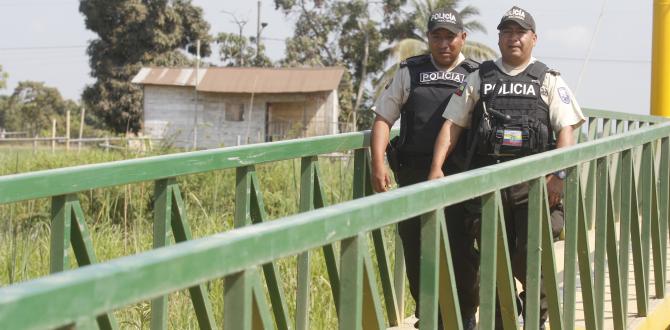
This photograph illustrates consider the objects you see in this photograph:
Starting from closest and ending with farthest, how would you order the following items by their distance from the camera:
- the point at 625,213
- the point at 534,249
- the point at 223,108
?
1. the point at 534,249
2. the point at 625,213
3. the point at 223,108

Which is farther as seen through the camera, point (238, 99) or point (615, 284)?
point (238, 99)

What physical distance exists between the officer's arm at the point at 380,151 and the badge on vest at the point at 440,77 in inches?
9.6

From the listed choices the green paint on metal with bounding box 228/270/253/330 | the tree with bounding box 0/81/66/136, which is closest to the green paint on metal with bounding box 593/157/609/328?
the green paint on metal with bounding box 228/270/253/330

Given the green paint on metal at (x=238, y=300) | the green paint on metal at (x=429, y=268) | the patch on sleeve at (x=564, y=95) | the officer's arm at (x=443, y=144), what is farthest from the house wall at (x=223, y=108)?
the green paint on metal at (x=238, y=300)

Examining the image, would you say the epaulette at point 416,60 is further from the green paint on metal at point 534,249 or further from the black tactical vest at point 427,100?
the green paint on metal at point 534,249

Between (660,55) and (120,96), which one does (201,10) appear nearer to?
(120,96)

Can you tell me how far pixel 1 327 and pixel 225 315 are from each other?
1.76 feet

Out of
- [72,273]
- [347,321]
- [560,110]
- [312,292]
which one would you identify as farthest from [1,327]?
[312,292]

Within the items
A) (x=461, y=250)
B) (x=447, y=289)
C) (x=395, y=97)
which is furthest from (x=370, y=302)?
(x=395, y=97)

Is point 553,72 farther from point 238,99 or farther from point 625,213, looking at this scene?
point 238,99

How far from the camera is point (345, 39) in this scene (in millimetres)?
43438

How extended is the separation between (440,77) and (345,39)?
39524mm

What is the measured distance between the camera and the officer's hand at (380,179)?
4285mm

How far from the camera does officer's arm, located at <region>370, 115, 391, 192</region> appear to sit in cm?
429
